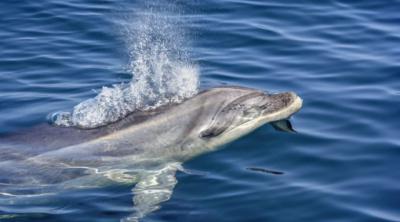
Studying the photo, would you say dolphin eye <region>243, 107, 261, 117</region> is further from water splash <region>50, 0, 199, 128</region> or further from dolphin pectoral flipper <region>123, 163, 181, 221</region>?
dolphin pectoral flipper <region>123, 163, 181, 221</region>

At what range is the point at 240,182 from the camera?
1281 cm

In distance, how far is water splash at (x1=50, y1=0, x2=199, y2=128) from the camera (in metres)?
14.3

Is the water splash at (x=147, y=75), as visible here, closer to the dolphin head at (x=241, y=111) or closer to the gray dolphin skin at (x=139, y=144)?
the gray dolphin skin at (x=139, y=144)

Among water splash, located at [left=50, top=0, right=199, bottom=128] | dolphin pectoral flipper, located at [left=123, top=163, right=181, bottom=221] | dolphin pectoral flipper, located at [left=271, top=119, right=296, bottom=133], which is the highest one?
water splash, located at [left=50, top=0, right=199, bottom=128]

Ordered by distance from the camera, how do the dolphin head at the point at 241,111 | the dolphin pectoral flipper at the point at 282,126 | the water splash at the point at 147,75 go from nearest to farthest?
1. the dolphin head at the point at 241,111
2. the water splash at the point at 147,75
3. the dolphin pectoral flipper at the point at 282,126

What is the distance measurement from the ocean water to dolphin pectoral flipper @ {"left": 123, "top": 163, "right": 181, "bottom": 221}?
0.42 feet

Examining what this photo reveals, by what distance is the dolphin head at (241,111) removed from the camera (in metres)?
13.9

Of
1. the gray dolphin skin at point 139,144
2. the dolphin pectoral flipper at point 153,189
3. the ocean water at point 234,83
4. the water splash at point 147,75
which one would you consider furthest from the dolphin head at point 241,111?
the dolphin pectoral flipper at point 153,189

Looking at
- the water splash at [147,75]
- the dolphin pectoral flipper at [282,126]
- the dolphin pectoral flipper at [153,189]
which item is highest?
the water splash at [147,75]

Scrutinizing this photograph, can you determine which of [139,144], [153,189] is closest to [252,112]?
[139,144]

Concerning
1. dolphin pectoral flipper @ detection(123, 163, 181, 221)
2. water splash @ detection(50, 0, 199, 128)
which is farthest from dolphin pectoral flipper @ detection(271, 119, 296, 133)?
dolphin pectoral flipper @ detection(123, 163, 181, 221)

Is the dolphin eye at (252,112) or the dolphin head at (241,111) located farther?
the dolphin eye at (252,112)

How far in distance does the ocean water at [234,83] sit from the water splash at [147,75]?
0.04 meters

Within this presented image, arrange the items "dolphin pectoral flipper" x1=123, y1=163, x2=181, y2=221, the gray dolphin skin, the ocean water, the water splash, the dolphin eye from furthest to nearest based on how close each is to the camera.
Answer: the water splash, the dolphin eye, the gray dolphin skin, the ocean water, "dolphin pectoral flipper" x1=123, y1=163, x2=181, y2=221
